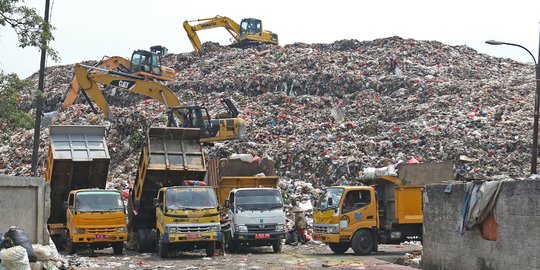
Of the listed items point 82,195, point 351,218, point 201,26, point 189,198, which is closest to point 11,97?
point 82,195

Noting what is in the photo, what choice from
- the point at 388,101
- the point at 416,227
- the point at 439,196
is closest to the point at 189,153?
the point at 416,227

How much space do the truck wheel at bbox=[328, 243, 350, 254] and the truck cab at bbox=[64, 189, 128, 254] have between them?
547 centimetres

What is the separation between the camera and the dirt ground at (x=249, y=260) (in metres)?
17.9

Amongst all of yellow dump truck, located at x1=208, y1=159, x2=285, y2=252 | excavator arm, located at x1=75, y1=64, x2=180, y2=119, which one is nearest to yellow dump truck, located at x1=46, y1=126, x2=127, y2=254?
yellow dump truck, located at x1=208, y1=159, x2=285, y2=252

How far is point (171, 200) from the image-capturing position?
66.0 feet

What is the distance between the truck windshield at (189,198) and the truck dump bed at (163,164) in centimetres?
162

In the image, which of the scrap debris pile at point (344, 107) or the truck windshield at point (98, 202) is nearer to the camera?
the truck windshield at point (98, 202)

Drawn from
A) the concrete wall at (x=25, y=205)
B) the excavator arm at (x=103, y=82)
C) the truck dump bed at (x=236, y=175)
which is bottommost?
the concrete wall at (x=25, y=205)

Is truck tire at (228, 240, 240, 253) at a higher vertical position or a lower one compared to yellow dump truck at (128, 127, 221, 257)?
lower

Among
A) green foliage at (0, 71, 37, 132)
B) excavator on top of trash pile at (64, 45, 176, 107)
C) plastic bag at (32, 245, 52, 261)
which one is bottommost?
plastic bag at (32, 245, 52, 261)

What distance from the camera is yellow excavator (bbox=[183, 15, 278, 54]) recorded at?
172 feet

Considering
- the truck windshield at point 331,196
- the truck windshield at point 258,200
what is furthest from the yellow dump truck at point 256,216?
the truck windshield at point 331,196

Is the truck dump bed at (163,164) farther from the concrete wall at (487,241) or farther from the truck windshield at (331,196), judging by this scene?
the concrete wall at (487,241)

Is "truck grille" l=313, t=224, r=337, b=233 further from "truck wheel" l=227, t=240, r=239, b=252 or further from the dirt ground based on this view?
"truck wheel" l=227, t=240, r=239, b=252
